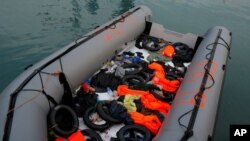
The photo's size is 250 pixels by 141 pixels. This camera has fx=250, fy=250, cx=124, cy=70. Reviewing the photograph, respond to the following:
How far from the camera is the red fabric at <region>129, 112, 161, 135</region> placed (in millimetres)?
3654

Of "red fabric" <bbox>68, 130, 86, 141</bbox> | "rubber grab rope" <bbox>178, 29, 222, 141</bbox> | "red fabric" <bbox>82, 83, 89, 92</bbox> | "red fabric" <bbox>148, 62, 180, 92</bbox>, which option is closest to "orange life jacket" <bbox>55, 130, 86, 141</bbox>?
"red fabric" <bbox>68, 130, 86, 141</bbox>

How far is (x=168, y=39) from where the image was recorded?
258 inches

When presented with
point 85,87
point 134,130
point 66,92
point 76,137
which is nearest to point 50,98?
point 66,92

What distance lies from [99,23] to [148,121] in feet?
18.9

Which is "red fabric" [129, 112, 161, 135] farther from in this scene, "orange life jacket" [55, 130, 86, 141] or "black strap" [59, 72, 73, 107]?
"black strap" [59, 72, 73, 107]

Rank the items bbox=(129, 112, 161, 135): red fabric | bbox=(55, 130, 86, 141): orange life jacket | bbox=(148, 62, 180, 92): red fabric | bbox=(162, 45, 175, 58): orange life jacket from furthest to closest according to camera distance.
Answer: bbox=(162, 45, 175, 58): orange life jacket < bbox=(148, 62, 180, 92): red fabric < bbox=(129, 112, 161, 135): red fabric < bbox=(55, 130, 86, 141): orange life jacket

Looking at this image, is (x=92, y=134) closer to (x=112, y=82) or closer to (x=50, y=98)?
(x=50, y=98)

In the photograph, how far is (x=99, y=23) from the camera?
8.80 meters

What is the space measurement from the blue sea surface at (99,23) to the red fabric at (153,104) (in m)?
1.48

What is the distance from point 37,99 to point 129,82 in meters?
1.96

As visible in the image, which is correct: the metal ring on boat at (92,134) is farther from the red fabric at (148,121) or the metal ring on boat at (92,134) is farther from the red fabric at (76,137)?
the red fabric at (148,121)

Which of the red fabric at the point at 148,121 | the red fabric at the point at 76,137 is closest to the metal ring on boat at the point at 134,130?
the red fabric at the point at 148,121

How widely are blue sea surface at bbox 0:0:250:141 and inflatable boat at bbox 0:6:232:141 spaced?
1.54 meters

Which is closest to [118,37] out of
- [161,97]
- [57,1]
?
[161,97]
